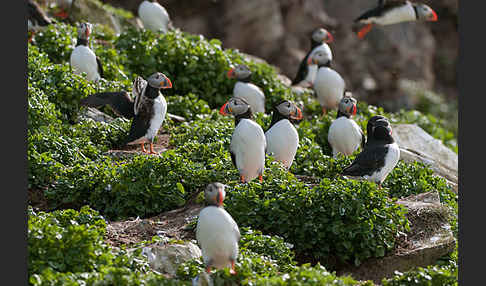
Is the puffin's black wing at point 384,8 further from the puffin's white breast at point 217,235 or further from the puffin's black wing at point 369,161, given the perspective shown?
the puffin's white breast at point 217,235

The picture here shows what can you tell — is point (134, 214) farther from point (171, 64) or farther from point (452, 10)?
point (452, 10)

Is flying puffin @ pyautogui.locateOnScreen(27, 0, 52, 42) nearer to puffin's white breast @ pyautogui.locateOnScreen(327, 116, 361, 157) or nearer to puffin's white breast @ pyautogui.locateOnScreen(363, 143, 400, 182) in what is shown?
puffin's white breast @ pyautogui.locateOnScreen(327, 116, 361, 157)

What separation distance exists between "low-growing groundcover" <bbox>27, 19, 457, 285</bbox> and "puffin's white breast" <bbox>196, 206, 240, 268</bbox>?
0.60 feet

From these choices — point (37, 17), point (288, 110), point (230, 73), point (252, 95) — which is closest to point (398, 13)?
point (252, 95)

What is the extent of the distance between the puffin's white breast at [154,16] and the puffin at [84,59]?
289 centimetres

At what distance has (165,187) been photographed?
8.27 meters

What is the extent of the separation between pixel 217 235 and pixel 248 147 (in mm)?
1928

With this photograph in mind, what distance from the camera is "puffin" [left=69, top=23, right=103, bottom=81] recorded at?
37.1ft

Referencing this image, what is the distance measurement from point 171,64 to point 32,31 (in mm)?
2511

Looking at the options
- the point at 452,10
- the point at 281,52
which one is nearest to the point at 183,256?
the point at 281,52

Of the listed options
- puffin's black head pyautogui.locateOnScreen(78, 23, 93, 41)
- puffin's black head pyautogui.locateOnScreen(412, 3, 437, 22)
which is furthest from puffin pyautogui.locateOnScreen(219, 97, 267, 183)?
puffin's black head pyautogui.locateOnScreen(412, 3, 437, 22)

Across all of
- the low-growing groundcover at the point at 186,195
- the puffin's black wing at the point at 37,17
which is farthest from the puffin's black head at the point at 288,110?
the puffin's black wing at the point at 37,17

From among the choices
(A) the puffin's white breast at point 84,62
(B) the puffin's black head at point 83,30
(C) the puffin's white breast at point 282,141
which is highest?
(B) the puffin's black head at point 83,30

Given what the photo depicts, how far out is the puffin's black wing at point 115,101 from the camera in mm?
9992
